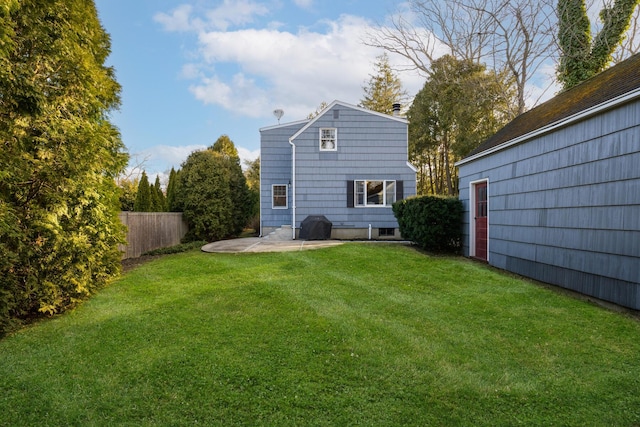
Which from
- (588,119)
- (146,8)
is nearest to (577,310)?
(588,119)

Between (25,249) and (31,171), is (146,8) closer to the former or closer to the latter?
(31,171)

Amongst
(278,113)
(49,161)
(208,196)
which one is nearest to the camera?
(49,161)

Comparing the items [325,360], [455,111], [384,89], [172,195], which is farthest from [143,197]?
[384,89]

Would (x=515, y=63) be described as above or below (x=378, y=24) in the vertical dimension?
below

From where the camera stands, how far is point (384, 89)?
1038 inches

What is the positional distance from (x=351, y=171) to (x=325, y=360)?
10.4 m

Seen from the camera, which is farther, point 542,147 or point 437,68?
point 437,68

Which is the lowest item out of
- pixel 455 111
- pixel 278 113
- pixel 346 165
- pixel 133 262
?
pixel 133 262

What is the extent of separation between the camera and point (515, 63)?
15.2 metres

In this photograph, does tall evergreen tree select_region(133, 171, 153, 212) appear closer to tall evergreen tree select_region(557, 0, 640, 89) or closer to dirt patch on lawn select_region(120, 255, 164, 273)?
dirt patch on lawn select_region(120, 255, 164, 273)

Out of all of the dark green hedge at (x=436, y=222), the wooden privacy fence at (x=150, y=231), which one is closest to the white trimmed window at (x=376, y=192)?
the dark green hedge at (x=436, y=222)

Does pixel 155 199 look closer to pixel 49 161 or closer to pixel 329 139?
pixel 329 139

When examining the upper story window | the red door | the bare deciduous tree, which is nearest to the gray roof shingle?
the red door

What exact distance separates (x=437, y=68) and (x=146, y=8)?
14.3m
